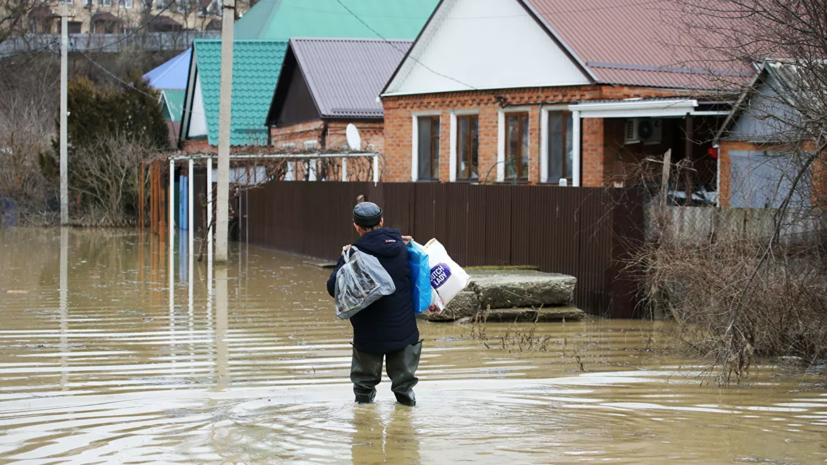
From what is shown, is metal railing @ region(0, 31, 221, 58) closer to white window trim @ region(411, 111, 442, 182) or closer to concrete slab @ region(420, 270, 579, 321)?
white window trim @ region(411, 111, 442, 182)

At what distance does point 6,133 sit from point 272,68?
32.6 feet

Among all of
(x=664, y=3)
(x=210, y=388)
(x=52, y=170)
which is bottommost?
(x=210, y=388)

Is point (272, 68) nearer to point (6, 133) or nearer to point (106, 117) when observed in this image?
point (106, 117)

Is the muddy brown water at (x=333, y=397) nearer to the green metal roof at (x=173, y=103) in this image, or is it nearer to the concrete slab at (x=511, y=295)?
the concrete slab at (x=511, y=295)

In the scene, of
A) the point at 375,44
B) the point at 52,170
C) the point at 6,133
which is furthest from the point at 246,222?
the point at 6,133

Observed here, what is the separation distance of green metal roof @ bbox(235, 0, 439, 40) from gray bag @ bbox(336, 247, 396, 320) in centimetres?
3443

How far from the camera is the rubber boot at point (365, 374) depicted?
8.04 metres

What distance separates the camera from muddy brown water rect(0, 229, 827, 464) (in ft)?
Result: 22.8

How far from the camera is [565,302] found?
1435 cm

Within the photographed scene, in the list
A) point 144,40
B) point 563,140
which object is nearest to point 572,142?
point 563,140

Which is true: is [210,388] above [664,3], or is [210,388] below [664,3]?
below

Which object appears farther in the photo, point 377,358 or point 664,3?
point 664,3

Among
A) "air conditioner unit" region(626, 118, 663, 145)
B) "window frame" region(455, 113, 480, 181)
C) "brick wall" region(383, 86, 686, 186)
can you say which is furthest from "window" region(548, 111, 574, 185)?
"window frame" region(455, 113, 480, 181)

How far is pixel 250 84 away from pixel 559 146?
18.0 metres
